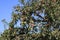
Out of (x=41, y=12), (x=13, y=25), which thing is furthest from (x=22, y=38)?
(x=41, y=12)

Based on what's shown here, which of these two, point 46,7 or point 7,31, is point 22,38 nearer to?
point 7,31

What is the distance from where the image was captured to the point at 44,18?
1773 centimetres

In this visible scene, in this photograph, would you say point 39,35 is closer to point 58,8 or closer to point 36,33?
point 36,33

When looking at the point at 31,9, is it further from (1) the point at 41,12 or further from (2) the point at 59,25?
(2) the point at 59,25

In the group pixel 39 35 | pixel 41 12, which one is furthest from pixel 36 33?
pixel 41 12

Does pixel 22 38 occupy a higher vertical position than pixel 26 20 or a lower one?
lower

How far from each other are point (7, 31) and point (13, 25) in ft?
2.17

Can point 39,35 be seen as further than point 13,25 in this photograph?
No

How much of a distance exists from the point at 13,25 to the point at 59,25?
3566 millimetres

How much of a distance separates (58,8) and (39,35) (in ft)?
7.85

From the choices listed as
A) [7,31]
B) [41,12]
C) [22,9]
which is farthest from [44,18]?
[7,31]

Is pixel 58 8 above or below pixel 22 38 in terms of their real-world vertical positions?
above

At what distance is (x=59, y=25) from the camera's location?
57.2 ft

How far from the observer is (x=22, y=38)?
1819 cm
